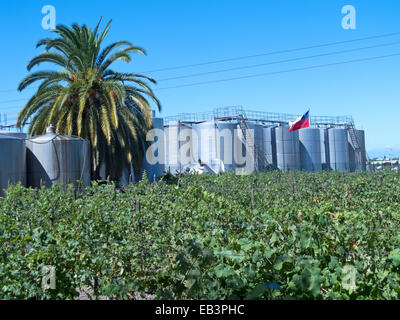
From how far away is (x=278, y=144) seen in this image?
33.7 metres

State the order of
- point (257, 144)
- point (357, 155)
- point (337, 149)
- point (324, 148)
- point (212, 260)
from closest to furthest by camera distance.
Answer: point (212, 260) < point (257, 144) < point (324, 148) < point (337, 149) < point (357, 155)

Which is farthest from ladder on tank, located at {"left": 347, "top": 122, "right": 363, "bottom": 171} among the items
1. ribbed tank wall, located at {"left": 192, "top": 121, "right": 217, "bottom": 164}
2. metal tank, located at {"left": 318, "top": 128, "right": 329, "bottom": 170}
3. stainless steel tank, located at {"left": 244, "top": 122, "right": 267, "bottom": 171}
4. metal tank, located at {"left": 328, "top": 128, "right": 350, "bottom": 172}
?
ribbed tank wall, located at {"left": 192, "top": 121, "right": 217, "bottom": 164}

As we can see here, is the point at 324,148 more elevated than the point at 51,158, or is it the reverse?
the point at 324,148

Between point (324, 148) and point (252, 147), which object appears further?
point (324, 148)

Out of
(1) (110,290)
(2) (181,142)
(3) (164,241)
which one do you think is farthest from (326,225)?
(2) (181,142)

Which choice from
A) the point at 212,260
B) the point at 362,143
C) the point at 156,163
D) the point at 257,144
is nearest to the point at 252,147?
the point at 257,144

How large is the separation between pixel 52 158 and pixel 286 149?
21433mm

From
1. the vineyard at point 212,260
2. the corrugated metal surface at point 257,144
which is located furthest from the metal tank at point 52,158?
the corrugated metal surface at point 257,144

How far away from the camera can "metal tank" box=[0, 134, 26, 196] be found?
14703 mm

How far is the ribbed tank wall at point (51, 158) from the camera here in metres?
15.7

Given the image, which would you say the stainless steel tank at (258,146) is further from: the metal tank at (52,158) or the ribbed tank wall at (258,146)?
the metal tank at (52,158)

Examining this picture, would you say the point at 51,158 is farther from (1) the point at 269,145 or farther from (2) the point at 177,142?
(1) the point at 269,145

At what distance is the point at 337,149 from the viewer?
3806 cm

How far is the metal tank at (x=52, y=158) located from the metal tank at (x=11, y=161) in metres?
0.43
